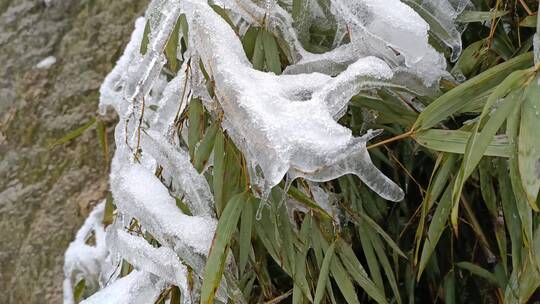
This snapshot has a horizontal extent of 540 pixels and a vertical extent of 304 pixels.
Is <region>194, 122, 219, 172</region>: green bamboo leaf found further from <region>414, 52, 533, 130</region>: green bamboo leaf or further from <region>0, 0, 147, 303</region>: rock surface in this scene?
<region>0, 0, 147, 303</region>: rock surface

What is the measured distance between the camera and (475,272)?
0.94 meters

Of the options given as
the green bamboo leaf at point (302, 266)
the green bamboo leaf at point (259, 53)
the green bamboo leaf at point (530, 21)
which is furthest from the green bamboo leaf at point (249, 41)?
the green bamboo leaf at point (530, 21)

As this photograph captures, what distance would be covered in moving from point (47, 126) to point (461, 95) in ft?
4.56

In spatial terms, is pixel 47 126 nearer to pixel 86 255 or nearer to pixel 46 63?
pixel 46 63

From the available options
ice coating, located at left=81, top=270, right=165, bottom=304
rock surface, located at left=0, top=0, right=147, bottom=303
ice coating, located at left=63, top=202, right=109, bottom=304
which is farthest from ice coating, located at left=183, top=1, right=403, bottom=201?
rock surface, located at left=0, top=0, right=147, bottom=303

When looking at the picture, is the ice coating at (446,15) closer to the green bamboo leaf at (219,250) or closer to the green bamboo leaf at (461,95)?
the green bamboo leaf at (461,95)

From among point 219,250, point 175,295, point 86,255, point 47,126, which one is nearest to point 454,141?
point 219,250

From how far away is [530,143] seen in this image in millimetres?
583

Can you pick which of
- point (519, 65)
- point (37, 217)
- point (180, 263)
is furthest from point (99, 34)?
point (519, 65)

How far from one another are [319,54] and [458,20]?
19cm

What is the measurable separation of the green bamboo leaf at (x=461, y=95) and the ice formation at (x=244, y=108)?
0.08 meters

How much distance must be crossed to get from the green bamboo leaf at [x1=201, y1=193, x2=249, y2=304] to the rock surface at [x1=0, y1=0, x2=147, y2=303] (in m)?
1.02

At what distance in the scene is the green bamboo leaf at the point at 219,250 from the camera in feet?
2.30

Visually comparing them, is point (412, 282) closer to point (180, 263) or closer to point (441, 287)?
point (441, 287)
